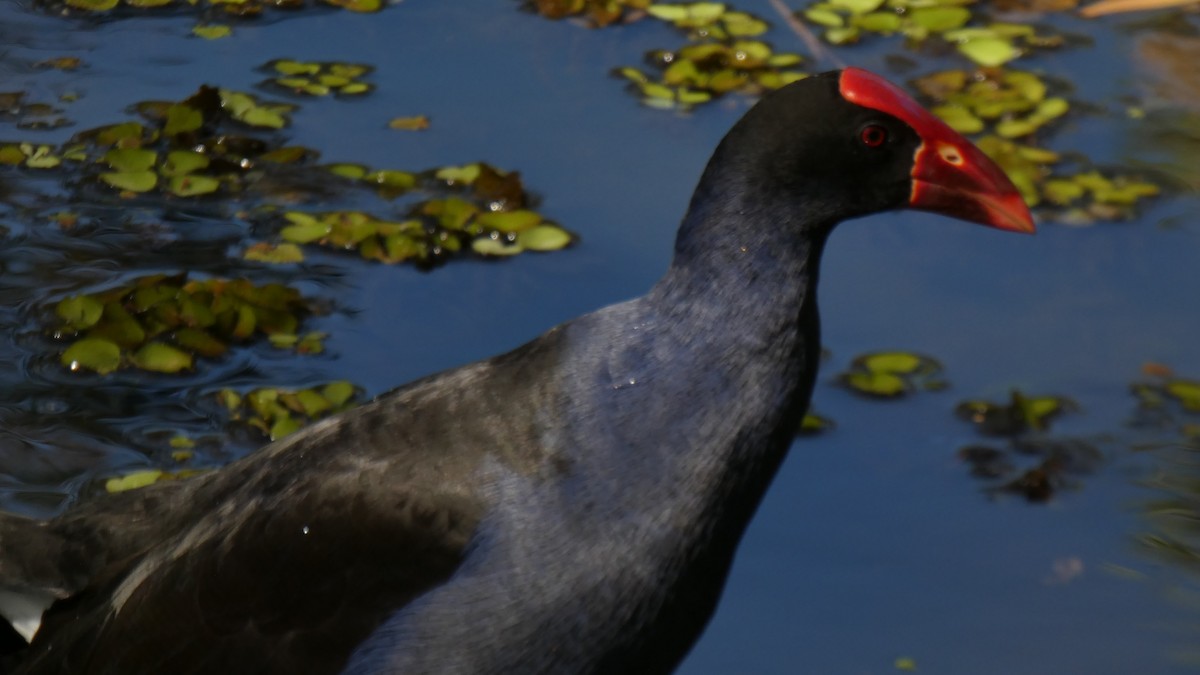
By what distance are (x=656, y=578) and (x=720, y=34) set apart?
2.84m

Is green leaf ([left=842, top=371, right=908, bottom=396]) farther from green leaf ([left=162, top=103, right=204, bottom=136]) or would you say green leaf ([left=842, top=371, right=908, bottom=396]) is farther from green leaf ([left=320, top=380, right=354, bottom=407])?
green leaf ([left=162, top=103, right=204, bottom=136])

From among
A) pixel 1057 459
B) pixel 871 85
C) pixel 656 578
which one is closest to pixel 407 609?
pixel 656 578

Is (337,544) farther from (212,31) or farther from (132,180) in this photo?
(212,31)

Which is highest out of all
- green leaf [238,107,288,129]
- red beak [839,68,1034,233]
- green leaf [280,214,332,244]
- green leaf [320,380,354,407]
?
red beak [839,68,1034,233]

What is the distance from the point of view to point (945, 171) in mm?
2574

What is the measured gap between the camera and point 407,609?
2.44 m

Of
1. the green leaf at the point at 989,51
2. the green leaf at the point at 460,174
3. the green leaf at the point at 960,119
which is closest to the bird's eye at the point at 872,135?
the green leaf at the point at 460,174

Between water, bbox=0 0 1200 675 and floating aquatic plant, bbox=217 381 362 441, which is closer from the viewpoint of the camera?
water, bbox=0 0 1200 675

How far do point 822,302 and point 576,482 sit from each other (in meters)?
1.63

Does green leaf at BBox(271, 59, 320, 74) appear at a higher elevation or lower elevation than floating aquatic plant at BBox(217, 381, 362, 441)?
higher

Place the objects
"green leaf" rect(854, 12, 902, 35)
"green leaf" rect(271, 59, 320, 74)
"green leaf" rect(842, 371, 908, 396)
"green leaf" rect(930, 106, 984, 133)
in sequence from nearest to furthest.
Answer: "green leaf" rect(842, 371, 908, 396) < "green leaf" rect(930, 106, 984, 133) < "green leaf" rect(271, 59, 320, 74) < "green leaf" rect(854, 12, 902, 35)

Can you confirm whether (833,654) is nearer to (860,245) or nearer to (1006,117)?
(860,245)

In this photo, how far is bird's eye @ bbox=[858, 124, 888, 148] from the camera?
2.52 metres

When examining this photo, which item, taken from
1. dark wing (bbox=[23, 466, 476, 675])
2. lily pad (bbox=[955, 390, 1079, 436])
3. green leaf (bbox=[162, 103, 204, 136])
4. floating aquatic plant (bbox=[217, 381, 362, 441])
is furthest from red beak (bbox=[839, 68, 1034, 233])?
green leaf (bbox=[162, 103, 204, 136])
